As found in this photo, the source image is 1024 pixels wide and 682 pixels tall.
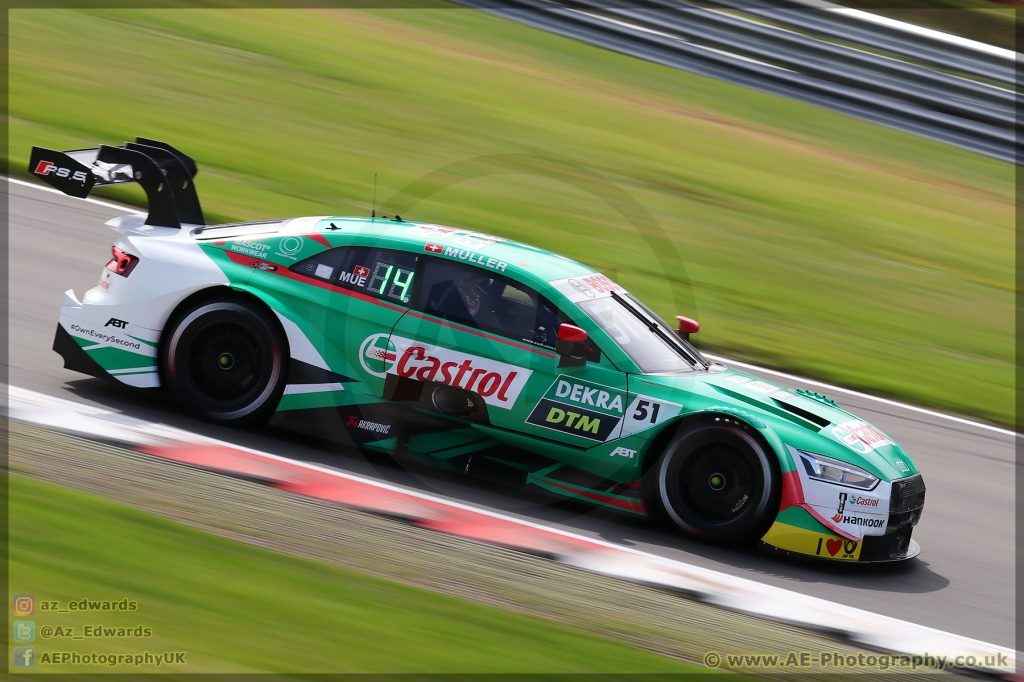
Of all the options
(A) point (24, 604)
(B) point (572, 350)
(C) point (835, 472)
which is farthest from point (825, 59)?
(A) point (24, 604)

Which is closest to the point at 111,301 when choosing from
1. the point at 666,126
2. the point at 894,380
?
the point at 894,380

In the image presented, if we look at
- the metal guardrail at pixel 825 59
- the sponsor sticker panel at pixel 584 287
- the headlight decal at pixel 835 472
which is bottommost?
the headlight decal at pixel 835 472

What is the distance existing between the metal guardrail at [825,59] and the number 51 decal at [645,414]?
11305mm

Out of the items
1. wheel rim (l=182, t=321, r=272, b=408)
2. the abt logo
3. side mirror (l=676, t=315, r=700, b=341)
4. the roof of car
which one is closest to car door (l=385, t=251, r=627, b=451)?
the roof of car

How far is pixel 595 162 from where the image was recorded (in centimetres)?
1383

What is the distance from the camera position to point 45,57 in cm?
1382

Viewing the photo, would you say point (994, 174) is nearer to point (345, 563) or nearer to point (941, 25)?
point (941, 25)

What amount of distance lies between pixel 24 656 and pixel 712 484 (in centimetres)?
389

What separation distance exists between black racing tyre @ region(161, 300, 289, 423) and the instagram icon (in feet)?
7.71

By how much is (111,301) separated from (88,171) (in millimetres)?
897

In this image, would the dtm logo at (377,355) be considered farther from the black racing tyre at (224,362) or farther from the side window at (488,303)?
the black racing tyre at (224,362)

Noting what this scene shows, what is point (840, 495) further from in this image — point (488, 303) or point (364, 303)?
point (364, 303)

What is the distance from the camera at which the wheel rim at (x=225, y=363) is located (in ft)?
21.3

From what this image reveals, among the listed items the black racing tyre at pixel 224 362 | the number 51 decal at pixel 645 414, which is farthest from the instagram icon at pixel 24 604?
the number 51 decal at pixel 645 414
